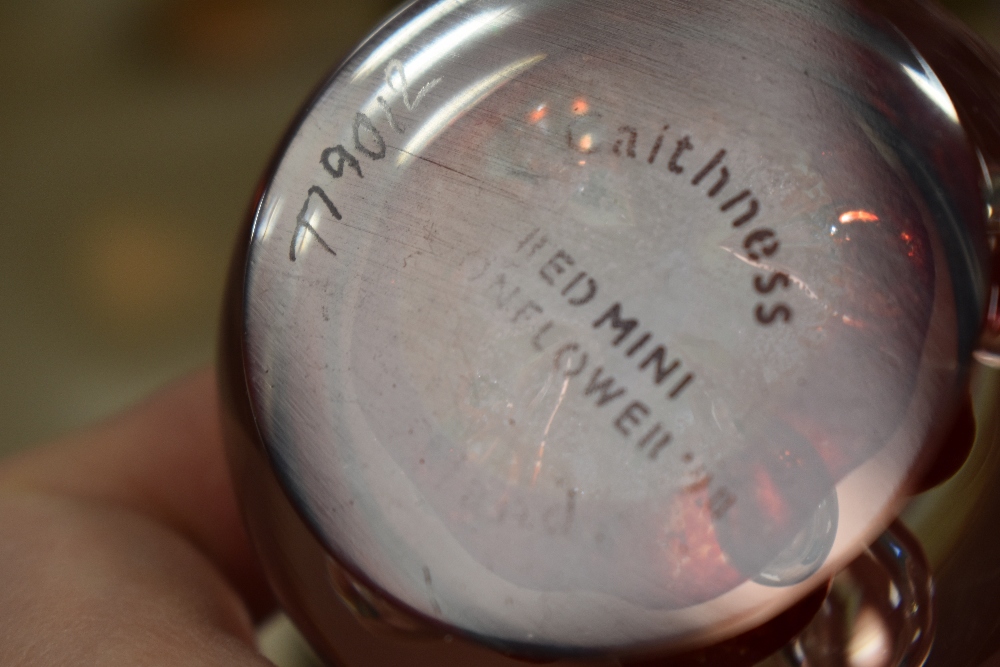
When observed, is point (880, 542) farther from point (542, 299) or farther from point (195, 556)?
point (195, 556)

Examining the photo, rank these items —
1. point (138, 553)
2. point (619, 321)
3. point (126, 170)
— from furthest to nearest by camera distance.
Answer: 1. point (126, 170)
2. point (138, 553)
3. point (619, 321)

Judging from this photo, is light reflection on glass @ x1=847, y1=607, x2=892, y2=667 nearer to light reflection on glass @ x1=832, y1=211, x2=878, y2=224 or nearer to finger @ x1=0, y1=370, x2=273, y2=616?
light reflection on glass @ x1=832, y1=211, x2=878, y2=224

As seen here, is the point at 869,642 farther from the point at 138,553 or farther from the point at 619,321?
the point at 138,553

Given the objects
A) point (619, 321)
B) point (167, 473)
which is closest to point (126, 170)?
point (167, 473)

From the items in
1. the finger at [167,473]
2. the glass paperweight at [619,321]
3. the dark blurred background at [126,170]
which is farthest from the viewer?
the dark blurred background at [126,170]

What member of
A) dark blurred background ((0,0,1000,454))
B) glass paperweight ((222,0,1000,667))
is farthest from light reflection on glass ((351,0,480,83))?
dark blurred background ((0,0,1000,454))

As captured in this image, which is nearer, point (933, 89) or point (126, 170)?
point (933, 89)

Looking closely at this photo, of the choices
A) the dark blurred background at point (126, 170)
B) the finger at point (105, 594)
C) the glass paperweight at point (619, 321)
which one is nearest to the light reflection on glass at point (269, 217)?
the glass paperweight at point (619, 321)

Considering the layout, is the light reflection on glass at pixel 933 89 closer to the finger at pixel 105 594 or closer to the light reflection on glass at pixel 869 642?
the light reflection on glass at pixel 869 642
